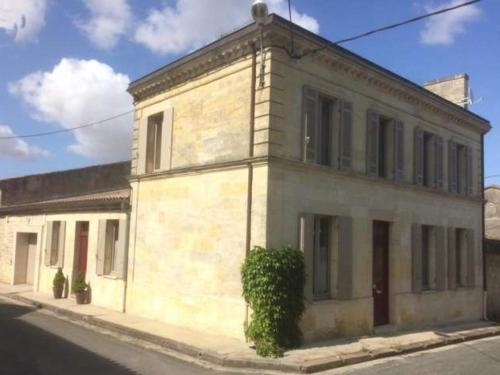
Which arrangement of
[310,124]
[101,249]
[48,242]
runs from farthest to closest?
[48,242]
[101,249]
[310,124]

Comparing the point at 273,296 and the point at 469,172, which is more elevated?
the point at 469,172

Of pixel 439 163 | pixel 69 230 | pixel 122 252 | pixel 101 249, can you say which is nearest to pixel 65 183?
pixel 69 230

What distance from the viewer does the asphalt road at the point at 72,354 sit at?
8125 mm

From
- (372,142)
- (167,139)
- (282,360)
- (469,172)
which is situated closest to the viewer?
(282,360)

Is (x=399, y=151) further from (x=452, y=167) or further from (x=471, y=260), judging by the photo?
(x=471, y=260)

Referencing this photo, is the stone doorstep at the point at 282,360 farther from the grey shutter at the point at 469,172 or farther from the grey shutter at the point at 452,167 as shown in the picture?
the grey shutter at the point at 469,172

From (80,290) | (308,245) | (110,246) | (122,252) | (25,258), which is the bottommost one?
(80,290)

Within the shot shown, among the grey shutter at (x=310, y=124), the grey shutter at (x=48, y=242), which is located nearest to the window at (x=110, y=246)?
the grey shutter at (x=48, y=242)

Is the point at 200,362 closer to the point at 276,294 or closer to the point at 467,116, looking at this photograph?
the point at 276,294

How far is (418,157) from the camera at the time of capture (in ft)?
45.7

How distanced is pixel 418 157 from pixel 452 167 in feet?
7.17

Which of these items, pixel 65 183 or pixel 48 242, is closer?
pixel 48 242

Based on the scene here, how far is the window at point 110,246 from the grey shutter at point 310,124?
22.8 feet

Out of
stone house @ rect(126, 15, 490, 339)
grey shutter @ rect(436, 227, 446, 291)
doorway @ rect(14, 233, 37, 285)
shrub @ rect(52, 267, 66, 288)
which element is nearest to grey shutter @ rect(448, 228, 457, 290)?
stone house @ rect(126, 15, 490, 339)
